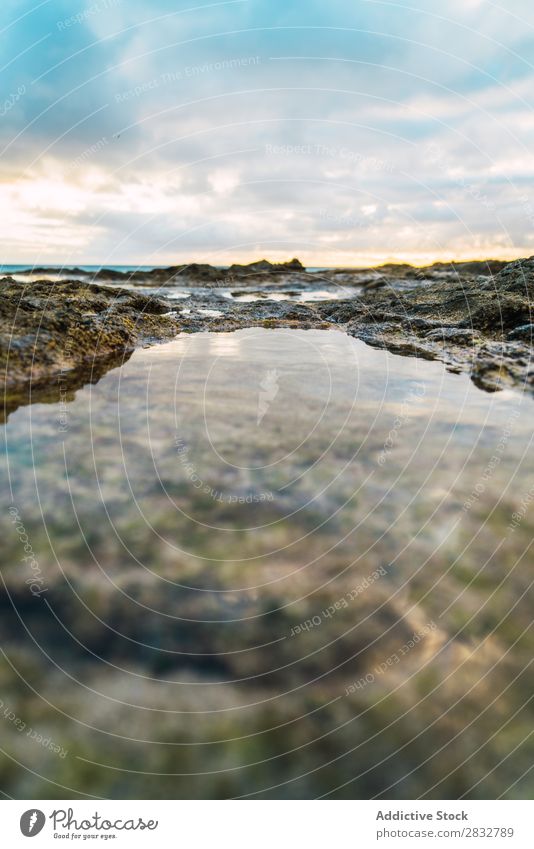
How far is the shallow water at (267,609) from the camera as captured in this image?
8.32 ft

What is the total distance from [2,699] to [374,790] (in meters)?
2.10

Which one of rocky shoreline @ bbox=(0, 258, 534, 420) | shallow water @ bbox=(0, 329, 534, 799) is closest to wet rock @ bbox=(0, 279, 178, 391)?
rocky shoreline @ bbox=(0, 258, 534, 420)

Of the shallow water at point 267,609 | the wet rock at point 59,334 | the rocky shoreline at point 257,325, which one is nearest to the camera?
the shallow water at point 267,609

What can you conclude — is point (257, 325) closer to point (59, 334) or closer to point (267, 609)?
point (59, 334)

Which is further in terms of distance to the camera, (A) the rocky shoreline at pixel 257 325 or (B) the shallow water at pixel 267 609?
(A) the rocky shoreline at pixel 257 325

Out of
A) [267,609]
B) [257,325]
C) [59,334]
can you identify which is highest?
[257,325]

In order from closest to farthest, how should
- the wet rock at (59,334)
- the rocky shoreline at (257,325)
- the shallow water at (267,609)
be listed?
the shallow water at (267,609)
the wet rock at (59,334)
the rocky shoreline at (257,325)

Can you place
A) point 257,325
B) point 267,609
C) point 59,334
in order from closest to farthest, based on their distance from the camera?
point 267,609 < point 59,334 < point 257,325

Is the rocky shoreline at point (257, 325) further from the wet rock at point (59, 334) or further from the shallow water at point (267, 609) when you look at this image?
the shallow water at point (267, 609)

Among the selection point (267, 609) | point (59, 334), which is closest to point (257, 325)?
point (59, 334)

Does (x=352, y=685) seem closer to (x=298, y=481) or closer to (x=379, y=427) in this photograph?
(x=298, y=481)

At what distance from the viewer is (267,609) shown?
3232 mm

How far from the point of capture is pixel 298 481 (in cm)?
459

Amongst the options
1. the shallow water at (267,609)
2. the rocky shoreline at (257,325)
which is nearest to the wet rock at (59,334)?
the rocky shoreline at (257,325)
